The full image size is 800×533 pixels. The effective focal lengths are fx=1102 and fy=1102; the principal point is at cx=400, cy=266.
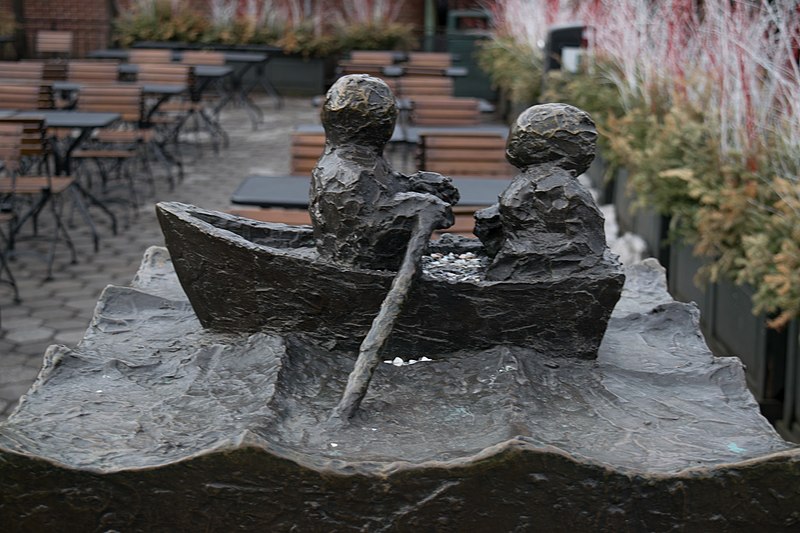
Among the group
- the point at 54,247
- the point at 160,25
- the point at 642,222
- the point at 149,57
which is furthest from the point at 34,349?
the point at 160,25

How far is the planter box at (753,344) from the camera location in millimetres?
4617

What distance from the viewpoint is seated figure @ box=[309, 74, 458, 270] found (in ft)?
9.64

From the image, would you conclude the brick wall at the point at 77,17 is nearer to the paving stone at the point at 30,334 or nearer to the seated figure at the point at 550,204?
the paving stone at the point at 30,334

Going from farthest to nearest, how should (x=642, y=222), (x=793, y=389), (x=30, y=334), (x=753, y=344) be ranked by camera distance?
(x=642, y=222), (x=30, y=334), (x=753, y=344), (x=793, y=389)

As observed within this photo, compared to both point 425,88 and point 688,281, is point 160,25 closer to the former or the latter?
point 425,88

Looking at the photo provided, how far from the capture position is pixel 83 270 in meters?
7.12

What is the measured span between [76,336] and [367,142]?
3.30m

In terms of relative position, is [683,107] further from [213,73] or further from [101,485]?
[213,73]

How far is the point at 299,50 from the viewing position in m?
16.0

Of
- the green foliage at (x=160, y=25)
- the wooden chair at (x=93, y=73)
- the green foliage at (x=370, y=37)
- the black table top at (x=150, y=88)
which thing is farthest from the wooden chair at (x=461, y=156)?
the green foliage at (x=160, y=25)

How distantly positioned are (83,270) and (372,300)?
4.59 metres

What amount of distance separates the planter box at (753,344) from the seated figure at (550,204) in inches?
75.7

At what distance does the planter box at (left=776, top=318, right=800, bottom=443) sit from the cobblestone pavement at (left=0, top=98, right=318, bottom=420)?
3.26 m

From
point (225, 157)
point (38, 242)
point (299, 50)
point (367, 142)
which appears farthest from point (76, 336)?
point (299, 50)
